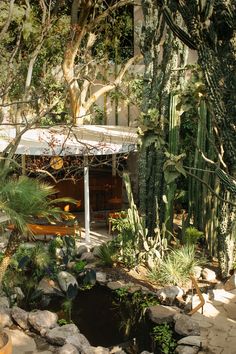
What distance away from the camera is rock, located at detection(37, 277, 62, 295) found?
8.27 meters

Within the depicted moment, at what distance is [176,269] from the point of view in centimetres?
865

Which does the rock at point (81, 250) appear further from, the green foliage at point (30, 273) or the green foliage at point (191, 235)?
the green foliage at point (191, 235)

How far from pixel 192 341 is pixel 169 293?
5.32 ft

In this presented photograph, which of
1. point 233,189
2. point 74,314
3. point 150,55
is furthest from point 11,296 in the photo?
point 150,55

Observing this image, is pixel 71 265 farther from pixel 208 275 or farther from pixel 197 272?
pixel 208 275

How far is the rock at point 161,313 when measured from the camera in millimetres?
7367

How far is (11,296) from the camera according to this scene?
7.65 m

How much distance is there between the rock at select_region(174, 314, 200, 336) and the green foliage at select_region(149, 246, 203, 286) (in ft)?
A: 4.78

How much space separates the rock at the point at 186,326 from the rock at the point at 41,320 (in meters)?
1.80

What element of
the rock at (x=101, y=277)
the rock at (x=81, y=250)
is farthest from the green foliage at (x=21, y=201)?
the rock at (x=81, y=250)

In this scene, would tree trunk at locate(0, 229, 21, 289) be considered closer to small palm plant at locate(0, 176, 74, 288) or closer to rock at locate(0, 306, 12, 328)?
small palm plant at locate(0, 176, 74, 288)

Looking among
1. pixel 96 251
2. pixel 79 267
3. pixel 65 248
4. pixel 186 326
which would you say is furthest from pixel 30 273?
pixel 186 326

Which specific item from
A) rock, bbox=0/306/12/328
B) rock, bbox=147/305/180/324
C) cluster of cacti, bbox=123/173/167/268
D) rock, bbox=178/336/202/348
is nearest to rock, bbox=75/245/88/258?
cluster of cacti, bbox=123/173/167/268

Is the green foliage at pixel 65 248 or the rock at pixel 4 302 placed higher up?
the green foliage at pixel 65 248
